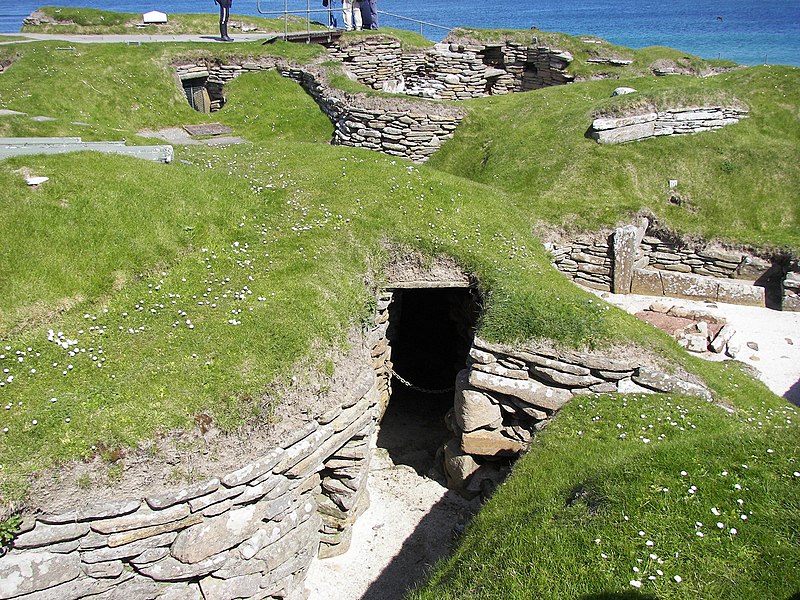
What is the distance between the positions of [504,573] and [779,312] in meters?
12.2

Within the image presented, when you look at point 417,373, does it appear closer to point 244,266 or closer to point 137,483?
point 244,266

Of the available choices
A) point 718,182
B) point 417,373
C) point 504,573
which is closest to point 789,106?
point 718,182

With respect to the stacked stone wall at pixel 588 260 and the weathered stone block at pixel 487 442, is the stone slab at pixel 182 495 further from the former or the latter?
the stacked stone wall at pixel 588 260

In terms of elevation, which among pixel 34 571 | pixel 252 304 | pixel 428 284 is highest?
pixel 252 304

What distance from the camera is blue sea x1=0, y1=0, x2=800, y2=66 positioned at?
247ft

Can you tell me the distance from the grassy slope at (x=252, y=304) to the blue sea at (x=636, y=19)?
2226 inches

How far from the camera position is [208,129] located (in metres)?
21.0

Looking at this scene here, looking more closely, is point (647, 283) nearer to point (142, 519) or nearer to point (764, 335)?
point (764, 335)

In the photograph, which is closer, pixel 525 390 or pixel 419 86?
pixel 525 390

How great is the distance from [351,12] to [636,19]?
9884 cm

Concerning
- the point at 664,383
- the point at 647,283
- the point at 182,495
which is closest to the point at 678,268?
the point at 647,283

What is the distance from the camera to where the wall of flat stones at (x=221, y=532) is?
7844 mm

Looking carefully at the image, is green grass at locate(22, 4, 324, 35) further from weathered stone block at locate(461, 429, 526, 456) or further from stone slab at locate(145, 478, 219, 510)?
stone slab at locate(145, 478, 219, 510)

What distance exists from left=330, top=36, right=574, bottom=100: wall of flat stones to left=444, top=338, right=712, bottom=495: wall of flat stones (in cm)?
1749
